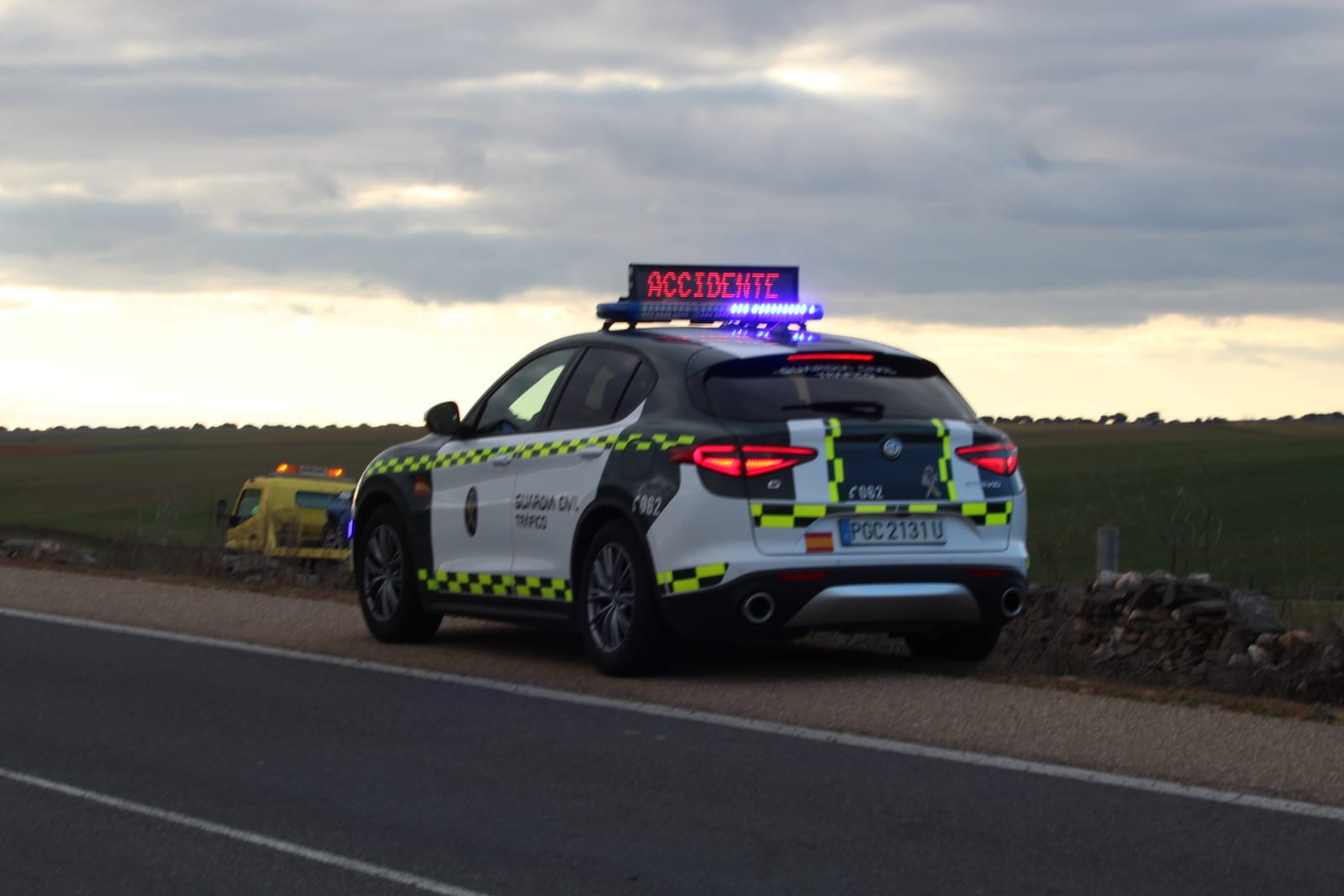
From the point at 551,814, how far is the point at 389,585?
5592 millimetres

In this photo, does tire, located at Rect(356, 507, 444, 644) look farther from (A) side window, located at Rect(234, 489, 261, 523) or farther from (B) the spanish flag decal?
(A) side window, located at Rect(234, 489, 261, 523)

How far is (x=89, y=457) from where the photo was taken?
109250mm

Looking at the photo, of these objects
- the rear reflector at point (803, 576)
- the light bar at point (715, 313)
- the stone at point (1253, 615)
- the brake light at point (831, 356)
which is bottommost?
the stone at point (1253, 615)

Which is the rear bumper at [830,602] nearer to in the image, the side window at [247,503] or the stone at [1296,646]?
the stone at [1296,646]

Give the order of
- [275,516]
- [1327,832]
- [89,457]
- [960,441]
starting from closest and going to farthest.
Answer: [1327,832], [960,441], [275,516], [89,457]

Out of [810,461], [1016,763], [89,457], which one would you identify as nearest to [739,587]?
[810,461]

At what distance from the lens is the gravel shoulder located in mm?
8125

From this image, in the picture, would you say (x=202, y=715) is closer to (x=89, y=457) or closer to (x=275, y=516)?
(x=275, y=516)

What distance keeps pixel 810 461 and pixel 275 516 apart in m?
20.3

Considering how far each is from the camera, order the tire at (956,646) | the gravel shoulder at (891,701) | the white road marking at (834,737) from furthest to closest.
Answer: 1. the tire at (956,646)
2. the gravel shoulder at (891,701)
3. the white road marking at (834,737)

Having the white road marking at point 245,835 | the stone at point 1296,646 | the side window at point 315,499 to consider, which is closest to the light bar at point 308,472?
the side window at point 315,499

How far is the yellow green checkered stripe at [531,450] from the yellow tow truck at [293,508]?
14.7 m

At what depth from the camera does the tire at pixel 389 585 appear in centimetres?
1252

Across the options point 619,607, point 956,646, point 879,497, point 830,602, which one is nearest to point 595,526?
point 619,607
